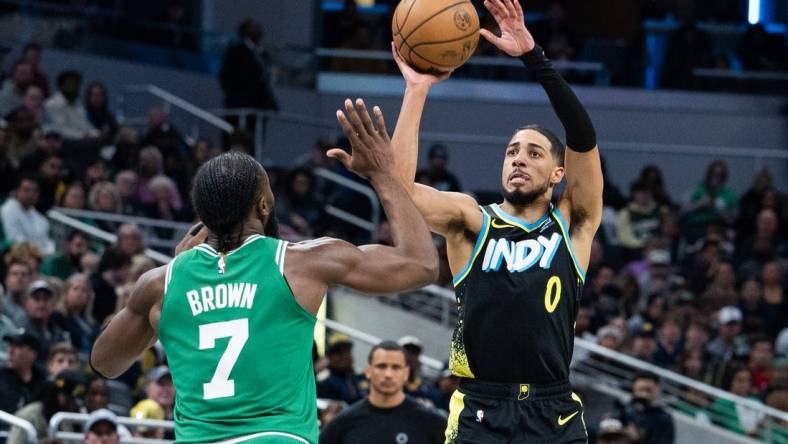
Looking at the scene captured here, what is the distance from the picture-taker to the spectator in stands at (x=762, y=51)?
67.4ft

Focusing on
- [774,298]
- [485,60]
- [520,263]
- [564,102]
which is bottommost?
[774,298]

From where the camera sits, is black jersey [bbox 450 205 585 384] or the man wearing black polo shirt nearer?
black jersey [bbox 450 205 585 384]

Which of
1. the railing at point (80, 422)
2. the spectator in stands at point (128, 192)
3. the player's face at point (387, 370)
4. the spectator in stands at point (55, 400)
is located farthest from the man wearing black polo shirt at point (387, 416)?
the spectator in stands at point (128, 192)

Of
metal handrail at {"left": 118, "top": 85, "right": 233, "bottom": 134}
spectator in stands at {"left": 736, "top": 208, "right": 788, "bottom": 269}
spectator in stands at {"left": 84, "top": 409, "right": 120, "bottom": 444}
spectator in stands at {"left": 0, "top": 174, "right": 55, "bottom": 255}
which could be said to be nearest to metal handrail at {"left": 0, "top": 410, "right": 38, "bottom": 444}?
spectator in stands at {"left": 84, "top": 409, "right": 120, "bottom": 444}

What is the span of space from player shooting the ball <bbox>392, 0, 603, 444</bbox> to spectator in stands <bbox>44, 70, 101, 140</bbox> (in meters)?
9.33

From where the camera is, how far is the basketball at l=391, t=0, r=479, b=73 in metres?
6.62

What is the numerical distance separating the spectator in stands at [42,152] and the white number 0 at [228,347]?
29.8 ft

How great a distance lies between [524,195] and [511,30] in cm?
74

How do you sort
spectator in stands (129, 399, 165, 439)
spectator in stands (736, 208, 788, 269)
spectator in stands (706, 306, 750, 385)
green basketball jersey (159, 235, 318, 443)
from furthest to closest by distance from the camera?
spectator in stands (736, 208, 788, 269), spectator in stands (706, 306, 750, 385), spectator in stands (129, 399, 165, 439), green basketball jersey (159, 235, 318, 443)

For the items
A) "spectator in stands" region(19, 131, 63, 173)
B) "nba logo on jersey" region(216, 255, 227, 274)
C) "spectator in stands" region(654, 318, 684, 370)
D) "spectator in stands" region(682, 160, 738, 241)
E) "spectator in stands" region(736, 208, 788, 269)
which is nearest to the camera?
"nba logo on jersey" region(216, 255, 227, 274)

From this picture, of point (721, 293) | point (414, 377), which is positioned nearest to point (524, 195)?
point (414, 377)

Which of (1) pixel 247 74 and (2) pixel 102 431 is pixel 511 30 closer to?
(2) pixel 102 431

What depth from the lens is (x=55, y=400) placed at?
992 cm

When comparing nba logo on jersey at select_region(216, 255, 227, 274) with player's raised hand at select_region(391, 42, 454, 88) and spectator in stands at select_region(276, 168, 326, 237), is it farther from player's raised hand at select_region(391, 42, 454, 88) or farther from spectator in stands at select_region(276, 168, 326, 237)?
spectator in stands at select_region(276, 168, 326, 237)
